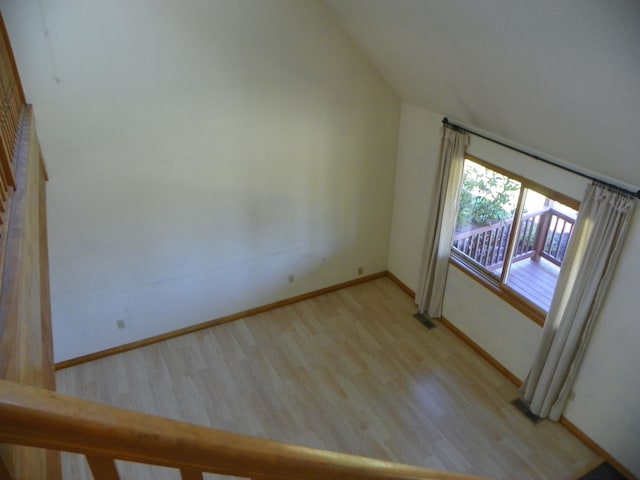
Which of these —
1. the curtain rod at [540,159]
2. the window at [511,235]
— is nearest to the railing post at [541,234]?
the window at [511,235]

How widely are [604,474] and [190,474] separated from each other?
14.4ft

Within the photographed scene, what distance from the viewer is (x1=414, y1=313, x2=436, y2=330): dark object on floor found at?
5.65m

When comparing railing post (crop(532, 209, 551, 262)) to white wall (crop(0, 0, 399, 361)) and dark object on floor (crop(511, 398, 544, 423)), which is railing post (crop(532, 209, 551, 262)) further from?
white wall (crop(0, 0, 399, 361))

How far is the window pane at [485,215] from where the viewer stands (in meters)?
4.68

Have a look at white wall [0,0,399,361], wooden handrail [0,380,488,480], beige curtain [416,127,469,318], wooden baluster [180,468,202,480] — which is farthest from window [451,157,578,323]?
wooden baluster [180,468,202,480]

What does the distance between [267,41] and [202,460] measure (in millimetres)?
4325

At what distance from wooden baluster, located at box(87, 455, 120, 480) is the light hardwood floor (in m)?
3.62

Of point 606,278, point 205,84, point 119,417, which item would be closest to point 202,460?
point 119,417

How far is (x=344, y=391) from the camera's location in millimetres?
4746

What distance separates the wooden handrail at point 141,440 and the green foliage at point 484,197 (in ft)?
13.8

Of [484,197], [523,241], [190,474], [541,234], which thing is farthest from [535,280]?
[190,474]

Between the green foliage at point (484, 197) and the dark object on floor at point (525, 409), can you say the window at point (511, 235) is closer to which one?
the green foliage at point (484, 197)

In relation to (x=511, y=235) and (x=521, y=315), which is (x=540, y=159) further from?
(x=521, y=315)

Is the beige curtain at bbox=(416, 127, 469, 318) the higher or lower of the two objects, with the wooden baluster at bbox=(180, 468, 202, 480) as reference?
lower
